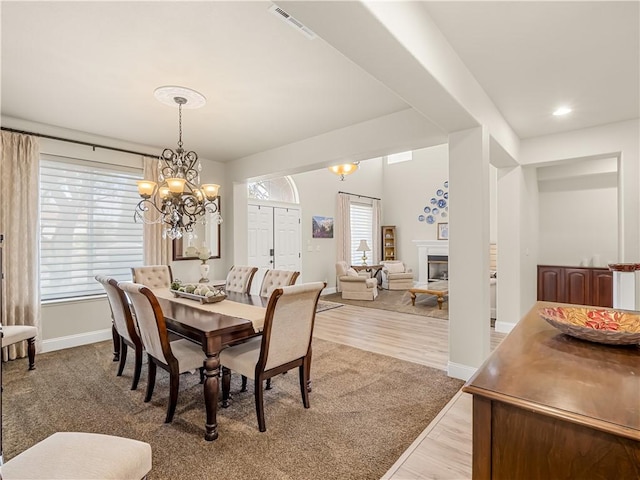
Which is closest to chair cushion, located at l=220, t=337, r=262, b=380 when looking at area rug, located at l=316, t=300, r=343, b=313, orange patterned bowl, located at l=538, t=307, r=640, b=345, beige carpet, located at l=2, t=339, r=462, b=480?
beige carpet, located at l=2, t=339, r=462, b=480

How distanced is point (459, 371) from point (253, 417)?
6.23 ft

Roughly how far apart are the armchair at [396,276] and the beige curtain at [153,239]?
5.41 metres

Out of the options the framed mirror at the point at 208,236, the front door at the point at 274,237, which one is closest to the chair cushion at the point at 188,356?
the framed mirror at the point at 208,236

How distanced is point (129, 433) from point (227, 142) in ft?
11.6

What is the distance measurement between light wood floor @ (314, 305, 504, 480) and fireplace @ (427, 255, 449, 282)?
336 cm

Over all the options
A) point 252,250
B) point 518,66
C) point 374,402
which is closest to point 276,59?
point 518,66

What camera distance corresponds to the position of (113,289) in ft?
9.17

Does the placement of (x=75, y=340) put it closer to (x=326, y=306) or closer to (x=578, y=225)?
(x=326, y=306)

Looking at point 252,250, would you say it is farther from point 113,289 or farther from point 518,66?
point 518,66

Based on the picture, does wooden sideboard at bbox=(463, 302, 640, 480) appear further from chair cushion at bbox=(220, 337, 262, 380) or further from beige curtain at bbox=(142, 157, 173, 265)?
beige curtain at bbox=(142, 157, 173, 265)

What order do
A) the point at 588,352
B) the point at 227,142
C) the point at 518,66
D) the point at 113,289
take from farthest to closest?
the point at 227,142 < the point at 113,289 < the point at 518,66 < the point at 588,352

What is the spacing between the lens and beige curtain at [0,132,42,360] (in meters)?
3.54

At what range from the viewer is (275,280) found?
11.4 feet

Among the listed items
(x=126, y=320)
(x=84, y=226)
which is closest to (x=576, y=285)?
(x=126, y=320)
